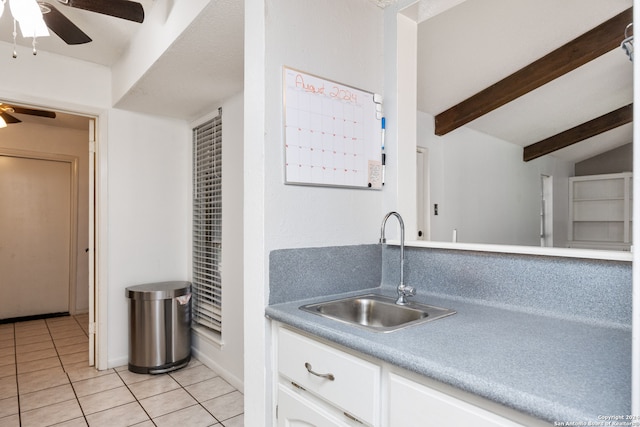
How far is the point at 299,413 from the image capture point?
1152 mm

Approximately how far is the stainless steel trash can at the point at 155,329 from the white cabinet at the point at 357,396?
1.84 m

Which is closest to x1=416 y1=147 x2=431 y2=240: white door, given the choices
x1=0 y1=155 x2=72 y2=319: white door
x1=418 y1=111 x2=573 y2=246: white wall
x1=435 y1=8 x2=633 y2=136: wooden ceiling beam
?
x1=418 y1=111 x2=573 y2=246: white wall

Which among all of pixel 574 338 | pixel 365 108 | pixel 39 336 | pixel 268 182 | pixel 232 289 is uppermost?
pixel 365 108

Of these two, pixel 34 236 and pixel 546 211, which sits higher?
pixel 546 211

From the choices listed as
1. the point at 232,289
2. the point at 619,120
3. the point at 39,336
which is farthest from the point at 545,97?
the point at 39,336

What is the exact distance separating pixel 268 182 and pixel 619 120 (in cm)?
470

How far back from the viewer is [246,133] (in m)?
1.38

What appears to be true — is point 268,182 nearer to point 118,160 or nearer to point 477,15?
point 477,15

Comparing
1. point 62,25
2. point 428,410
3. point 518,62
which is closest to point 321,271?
point 428,410

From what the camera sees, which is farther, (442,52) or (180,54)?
(442,52)

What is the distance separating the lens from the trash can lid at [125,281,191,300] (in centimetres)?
276

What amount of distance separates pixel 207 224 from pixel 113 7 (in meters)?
1.70

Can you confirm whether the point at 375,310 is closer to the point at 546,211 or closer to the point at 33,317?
the point at 33,317

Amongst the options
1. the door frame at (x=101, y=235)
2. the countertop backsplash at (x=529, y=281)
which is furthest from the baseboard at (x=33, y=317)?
the countertop backsplash at (x=529, y=281)
